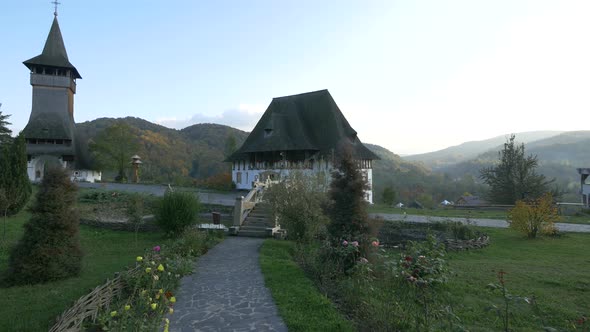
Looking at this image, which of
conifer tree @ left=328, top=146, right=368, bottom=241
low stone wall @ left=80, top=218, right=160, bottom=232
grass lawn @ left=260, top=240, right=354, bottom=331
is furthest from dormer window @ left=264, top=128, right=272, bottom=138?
conifer tree @ left=328, top=146, right=368, bottom=241

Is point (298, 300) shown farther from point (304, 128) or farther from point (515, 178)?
point (515, 178)

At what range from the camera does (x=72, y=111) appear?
37.6m

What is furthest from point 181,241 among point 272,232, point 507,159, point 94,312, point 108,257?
point 507,159

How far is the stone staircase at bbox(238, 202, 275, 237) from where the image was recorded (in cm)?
1498

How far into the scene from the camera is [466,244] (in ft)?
46.1

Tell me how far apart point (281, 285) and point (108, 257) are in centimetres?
628

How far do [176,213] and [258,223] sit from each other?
425cm

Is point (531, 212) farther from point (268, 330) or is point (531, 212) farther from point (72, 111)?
point (72, 111)

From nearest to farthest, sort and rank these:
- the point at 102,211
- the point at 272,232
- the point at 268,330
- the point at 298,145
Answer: the point at 268,330 → the point at 272,232 → the point at 102,211 → the point at 298,145

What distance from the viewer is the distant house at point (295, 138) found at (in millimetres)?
31422

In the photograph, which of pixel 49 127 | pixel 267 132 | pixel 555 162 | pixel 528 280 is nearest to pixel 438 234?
pixel 528 280

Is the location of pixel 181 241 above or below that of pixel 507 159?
below

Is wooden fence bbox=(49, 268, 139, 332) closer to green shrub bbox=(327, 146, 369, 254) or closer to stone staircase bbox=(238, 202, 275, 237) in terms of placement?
green shrub bbox=(327, 146, 369, 254)

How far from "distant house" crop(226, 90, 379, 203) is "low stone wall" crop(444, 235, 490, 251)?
52.6 feet
